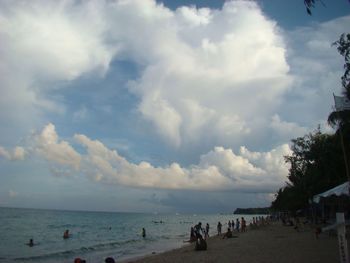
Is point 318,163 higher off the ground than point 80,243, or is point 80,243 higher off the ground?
point 318,163

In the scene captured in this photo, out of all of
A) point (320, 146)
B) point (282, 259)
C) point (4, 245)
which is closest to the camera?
point (282, 259)

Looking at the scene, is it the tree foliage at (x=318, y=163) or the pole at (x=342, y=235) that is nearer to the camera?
the pole at (x=342, y=235)

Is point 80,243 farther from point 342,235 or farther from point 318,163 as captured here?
point 342,235

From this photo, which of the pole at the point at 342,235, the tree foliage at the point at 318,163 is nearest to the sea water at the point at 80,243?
the tree foliage at the point at 318,163

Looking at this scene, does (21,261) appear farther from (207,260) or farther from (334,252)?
(334,252)

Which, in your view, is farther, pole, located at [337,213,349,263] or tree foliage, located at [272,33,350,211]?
Result: tree foliage, located at [272,33,350,211]

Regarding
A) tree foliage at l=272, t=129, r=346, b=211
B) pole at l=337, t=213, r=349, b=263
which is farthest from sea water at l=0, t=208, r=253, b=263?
pole at l=337, t=213, r=349, b=263

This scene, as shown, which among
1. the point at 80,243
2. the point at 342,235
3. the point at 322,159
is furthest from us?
the point at 80,243

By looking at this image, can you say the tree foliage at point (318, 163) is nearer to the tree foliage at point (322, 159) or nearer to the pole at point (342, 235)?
the tree foliage at point (322, 159)

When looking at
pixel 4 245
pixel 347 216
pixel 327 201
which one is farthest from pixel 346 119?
pixel 4 245

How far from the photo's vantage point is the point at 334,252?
689 inches

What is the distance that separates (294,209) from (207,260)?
6262cm

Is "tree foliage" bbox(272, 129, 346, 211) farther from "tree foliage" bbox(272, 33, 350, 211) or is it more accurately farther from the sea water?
the sea water

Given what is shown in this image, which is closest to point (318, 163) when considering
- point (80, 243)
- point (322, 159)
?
point (322, 159)
